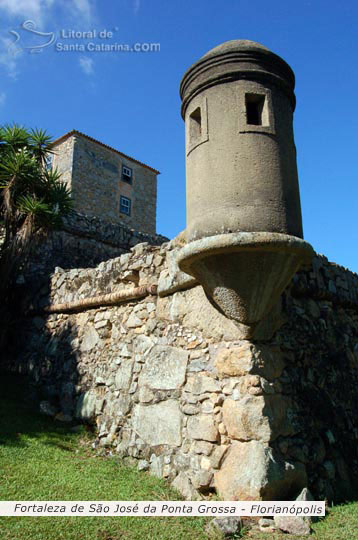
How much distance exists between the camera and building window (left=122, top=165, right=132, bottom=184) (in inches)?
912

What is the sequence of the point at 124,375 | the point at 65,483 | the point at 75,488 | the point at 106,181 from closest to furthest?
the point at 75,488 < the point at 65,483 < the point at 124,375 < the point at 106,181

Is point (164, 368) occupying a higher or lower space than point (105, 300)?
lower

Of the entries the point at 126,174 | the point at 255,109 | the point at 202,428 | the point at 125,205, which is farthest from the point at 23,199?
the point at 126,174

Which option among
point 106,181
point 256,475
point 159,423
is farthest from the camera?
point 106,181

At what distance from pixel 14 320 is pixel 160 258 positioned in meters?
4.87

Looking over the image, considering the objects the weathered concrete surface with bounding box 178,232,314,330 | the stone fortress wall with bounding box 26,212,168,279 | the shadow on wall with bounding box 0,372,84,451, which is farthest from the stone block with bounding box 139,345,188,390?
the stone fortress wall with bounding box 26,212,168,279

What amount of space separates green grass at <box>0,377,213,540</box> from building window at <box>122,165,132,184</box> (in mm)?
17906

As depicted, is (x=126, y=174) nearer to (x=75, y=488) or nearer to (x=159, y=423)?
(x=159, y=423)

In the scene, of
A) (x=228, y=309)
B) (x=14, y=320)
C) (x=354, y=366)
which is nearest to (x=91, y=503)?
(x=228, y=309)

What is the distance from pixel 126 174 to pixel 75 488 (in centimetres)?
2055

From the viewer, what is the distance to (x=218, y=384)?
4312 millimetres

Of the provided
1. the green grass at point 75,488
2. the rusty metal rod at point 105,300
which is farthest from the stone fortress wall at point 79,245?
Result: the green grass at point 75,488

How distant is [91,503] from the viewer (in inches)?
154

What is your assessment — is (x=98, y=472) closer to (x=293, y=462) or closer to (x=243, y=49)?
(x=293, y=462)
